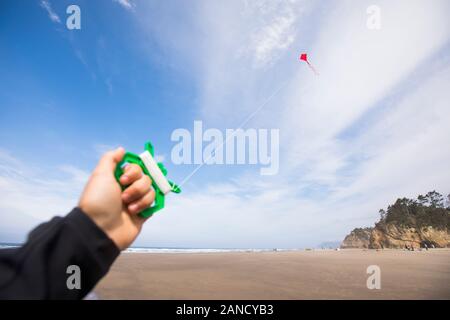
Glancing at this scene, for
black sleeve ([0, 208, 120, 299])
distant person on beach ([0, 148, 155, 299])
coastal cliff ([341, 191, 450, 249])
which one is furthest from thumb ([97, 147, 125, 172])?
coastal cliff ([341, 191, 450, 249])

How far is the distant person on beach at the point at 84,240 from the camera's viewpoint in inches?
39.6

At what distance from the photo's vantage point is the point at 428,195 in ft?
216

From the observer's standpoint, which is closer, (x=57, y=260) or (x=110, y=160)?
(x=57, y=260)

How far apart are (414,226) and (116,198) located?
69240 mm

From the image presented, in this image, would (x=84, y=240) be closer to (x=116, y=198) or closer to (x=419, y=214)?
(x=116, y=198)

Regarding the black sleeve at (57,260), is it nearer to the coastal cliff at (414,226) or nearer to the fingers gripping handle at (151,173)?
the fingers gripping handle at (151,173)

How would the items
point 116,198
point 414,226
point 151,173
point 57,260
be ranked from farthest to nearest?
point 414,226
point 151,173
point 116,198
point 57,260

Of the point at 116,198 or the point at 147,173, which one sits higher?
the point at 147,173

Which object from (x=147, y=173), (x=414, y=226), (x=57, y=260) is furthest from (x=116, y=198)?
(x=414, y=226)

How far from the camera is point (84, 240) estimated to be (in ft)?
3.69

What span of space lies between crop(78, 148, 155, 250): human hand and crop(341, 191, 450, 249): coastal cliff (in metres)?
64.2

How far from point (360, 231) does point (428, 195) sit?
50.6 metres

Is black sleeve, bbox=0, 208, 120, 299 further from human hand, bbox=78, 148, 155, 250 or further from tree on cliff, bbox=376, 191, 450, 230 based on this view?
tree on cliff, bbox=376, 191, 450, 230
